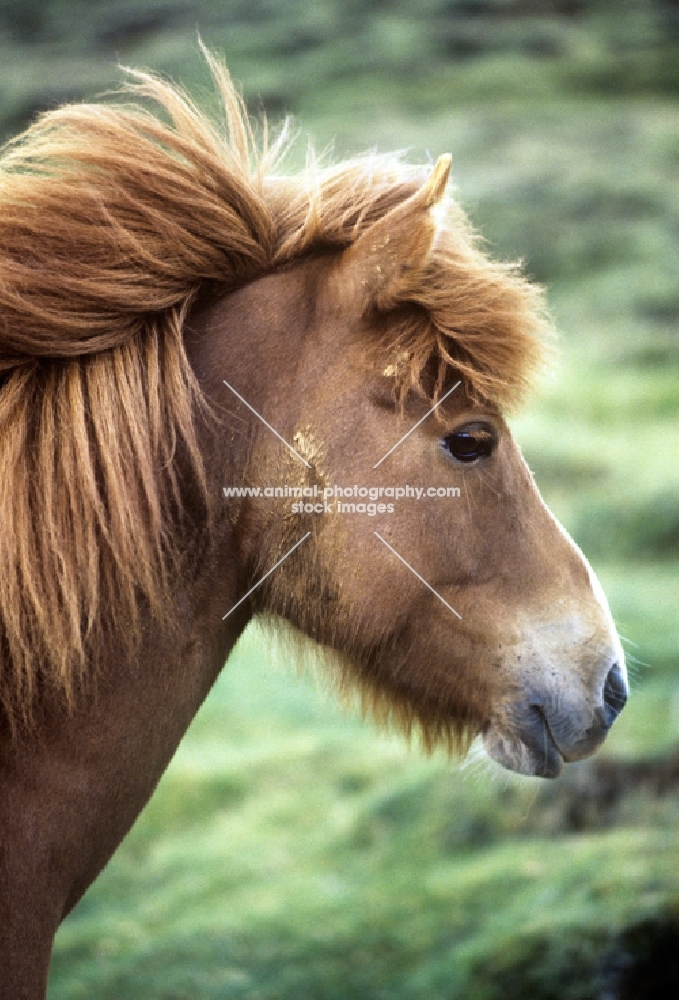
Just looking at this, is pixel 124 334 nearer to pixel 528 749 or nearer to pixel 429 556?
pixel 429 556

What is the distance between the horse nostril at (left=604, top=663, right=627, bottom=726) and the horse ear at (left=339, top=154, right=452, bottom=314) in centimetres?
113

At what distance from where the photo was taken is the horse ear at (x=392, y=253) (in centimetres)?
227

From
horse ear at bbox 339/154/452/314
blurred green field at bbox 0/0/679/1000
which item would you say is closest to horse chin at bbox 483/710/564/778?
blurred green field at bbox 0/0/679/1000

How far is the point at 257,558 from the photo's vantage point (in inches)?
96.6

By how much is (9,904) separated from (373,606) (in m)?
1.08

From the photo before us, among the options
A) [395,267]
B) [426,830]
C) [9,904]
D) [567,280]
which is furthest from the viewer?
[567,280]

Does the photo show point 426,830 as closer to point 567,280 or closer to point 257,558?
point 257,558

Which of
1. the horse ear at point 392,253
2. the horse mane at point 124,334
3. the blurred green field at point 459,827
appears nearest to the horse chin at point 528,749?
the blurred green field at point 459,827

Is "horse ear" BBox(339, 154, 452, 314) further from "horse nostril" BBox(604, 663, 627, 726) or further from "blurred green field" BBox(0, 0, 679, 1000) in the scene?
Result: "horse nostril" BBox(604, 663, 627, 726)

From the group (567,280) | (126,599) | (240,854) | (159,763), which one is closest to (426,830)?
(240,854)

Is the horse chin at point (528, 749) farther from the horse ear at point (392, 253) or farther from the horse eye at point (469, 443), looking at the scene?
the horse ear at point (392, 253)

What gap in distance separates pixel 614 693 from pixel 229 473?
1.18m

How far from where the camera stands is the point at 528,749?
102 inches

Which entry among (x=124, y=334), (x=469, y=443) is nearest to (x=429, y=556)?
(x=469, y=443)
